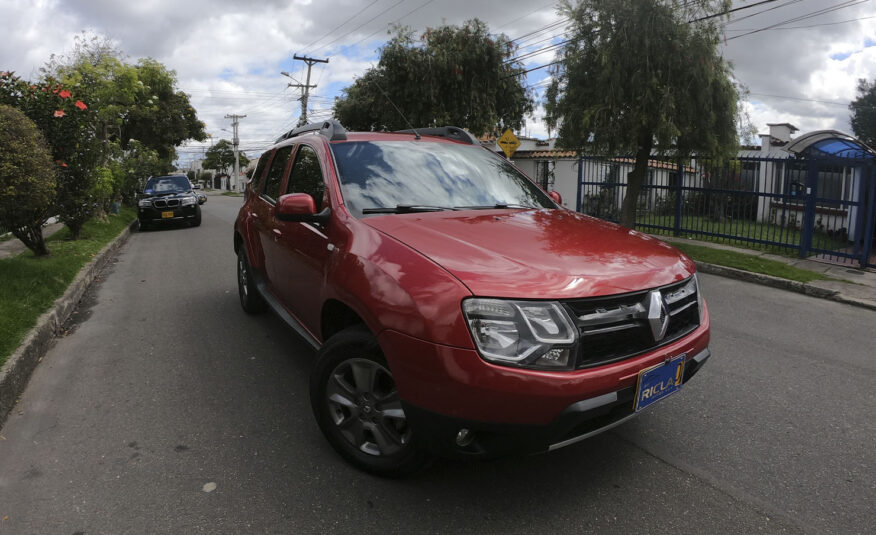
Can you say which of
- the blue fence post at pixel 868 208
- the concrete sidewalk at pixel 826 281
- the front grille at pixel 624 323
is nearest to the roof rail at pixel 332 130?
the front grille at pixel 624 323

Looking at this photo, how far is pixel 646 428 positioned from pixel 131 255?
10273 mm

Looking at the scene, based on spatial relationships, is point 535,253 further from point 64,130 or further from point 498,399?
point 64,130

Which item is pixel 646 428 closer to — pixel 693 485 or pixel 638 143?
pixel 693 485

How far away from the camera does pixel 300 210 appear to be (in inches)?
124

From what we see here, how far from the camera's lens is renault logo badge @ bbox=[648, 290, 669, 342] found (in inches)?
94.7

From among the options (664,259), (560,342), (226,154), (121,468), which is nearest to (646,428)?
(664,259)

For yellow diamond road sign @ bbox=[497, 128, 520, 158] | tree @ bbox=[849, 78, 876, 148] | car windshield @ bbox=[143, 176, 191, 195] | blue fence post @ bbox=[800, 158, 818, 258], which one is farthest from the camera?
tree @ bbox=[849, 78, 876, 148]

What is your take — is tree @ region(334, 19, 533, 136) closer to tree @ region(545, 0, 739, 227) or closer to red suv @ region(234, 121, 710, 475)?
tree @ region(545, 0, 739, 227)

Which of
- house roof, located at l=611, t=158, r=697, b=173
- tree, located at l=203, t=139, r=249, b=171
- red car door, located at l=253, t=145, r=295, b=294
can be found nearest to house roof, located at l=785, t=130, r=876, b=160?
house roof, located at l=611, t=158, r=697, b=173

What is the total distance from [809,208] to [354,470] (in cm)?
1002

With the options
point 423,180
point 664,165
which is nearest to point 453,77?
point 664,165

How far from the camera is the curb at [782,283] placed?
7.04 metres

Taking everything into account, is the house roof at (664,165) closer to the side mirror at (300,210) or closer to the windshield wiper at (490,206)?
the windshield wiper at (490,206)

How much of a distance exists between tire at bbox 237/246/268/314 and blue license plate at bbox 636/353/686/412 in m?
3.85
